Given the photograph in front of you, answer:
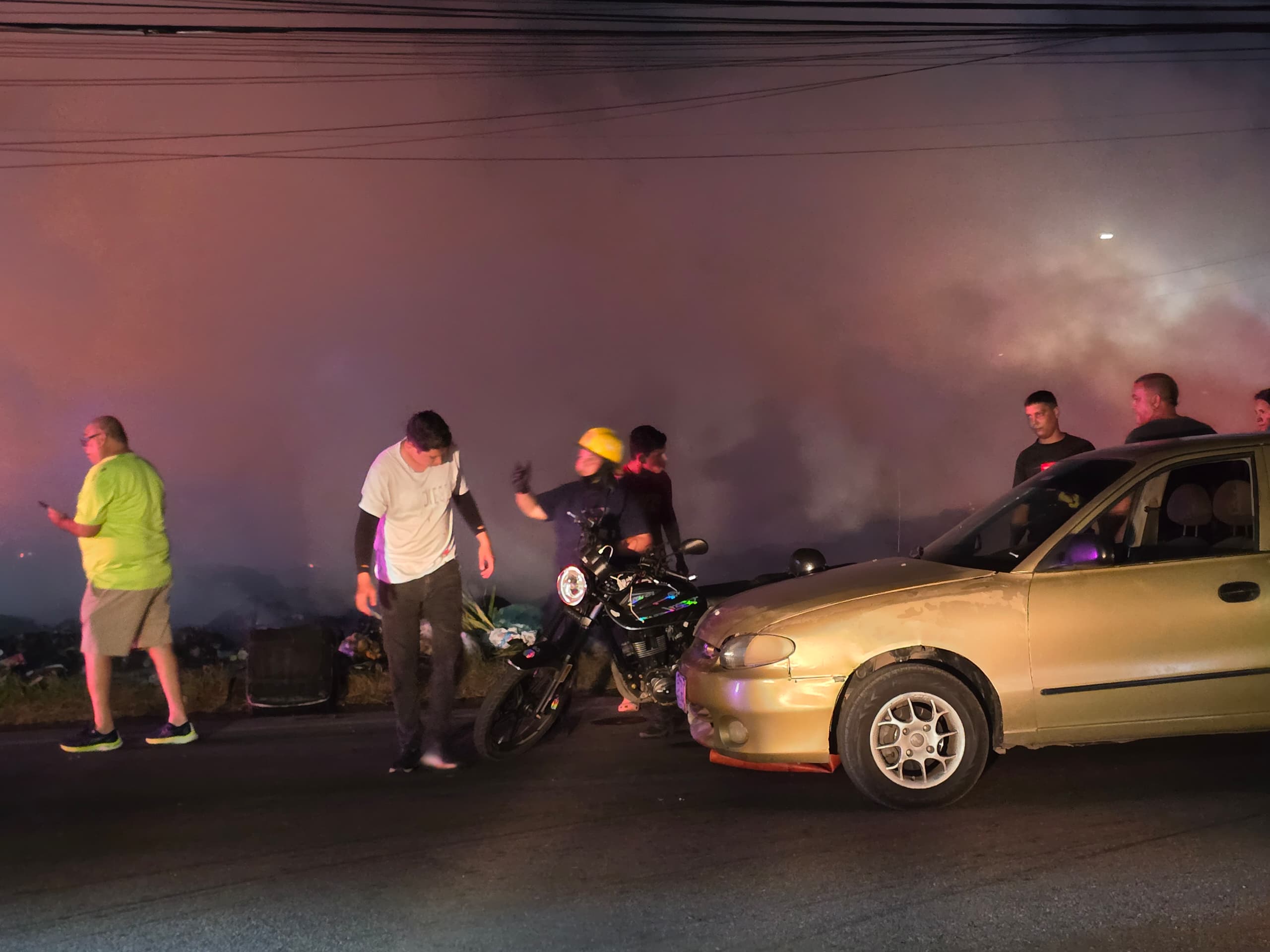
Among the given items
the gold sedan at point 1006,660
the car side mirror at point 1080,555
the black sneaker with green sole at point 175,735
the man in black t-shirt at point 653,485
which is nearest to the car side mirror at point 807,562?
the man in black t-shirt at point 653,485

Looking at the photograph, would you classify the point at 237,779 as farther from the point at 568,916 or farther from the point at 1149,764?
the point at 1149,764

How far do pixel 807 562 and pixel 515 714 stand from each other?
193 centimetres

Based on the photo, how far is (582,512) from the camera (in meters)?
6.61

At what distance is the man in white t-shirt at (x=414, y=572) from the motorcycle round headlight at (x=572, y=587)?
458 mm

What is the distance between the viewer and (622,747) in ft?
20.9

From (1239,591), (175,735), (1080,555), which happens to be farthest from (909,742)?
(175,735)

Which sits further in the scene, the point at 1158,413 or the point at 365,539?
the point at 1158,413

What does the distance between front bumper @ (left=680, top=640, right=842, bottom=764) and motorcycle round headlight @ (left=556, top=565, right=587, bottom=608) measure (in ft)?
4.46

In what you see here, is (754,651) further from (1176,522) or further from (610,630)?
(1176,522)

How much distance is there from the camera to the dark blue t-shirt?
671 centimetres

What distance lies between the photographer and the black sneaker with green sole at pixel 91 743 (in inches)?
262

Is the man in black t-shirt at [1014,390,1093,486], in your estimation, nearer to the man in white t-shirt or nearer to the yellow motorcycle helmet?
the yellow motorcycle helmet

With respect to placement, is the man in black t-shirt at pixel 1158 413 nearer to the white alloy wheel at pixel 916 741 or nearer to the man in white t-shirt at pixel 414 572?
the white alloy wheel at pixel 916 741

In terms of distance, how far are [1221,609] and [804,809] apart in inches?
83.4
